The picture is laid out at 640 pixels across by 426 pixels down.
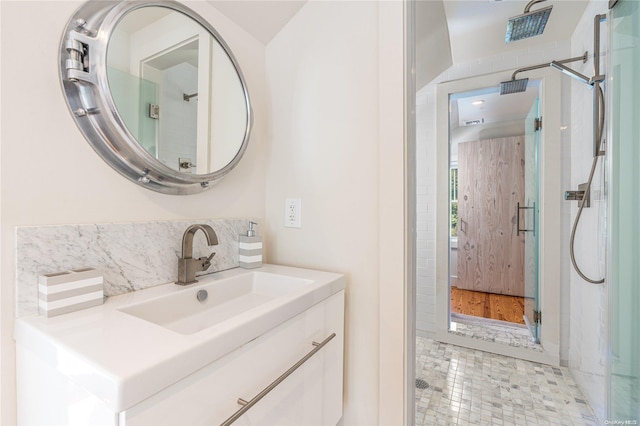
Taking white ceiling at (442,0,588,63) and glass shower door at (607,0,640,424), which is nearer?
glass shower door at (607,0,640,424)

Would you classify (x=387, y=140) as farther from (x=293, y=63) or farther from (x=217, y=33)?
(x=217, y=33)

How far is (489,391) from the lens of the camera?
1.58m

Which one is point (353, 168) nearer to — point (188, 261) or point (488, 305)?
point (188, 261)

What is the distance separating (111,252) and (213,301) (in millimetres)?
328

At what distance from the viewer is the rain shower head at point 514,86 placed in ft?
6.14

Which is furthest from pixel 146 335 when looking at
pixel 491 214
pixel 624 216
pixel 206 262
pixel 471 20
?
pixel 491 214

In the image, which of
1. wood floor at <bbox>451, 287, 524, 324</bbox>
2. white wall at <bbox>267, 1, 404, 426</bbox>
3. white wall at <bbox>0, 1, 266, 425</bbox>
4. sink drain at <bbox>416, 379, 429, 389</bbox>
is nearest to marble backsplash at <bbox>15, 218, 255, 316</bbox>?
white wall at <bbox>0, 1, 266, 425</bbox>

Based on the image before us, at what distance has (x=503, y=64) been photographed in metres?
1.94

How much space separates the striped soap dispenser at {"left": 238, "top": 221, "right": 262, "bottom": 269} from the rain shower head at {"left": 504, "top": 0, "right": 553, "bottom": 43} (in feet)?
5.84

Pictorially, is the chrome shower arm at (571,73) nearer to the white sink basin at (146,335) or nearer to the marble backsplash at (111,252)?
the white sink basin at (146,335)

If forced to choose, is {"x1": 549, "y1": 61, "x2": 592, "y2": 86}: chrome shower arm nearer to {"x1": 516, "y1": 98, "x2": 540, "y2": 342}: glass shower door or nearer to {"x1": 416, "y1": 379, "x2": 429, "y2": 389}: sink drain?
{"x1": 516, "y1": 98, "x2": 540, "y2": 342}: glass shower door

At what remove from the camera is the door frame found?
5.92 ft

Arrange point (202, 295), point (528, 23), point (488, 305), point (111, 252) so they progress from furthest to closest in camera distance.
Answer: point (488, 305) → point (528, 23) → point (202, 295) → point (111, 252)

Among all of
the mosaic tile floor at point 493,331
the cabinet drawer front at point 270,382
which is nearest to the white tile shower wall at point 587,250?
the mosaic tile floor at point 493,331
